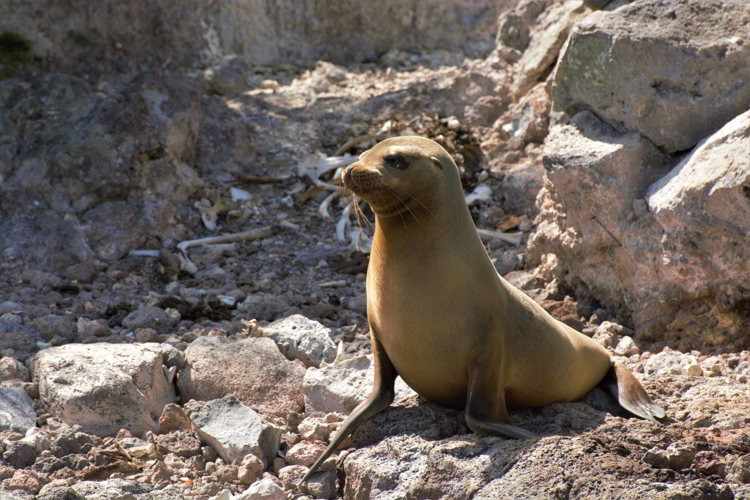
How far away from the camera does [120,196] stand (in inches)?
285

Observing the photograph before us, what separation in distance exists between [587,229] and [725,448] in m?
2.27

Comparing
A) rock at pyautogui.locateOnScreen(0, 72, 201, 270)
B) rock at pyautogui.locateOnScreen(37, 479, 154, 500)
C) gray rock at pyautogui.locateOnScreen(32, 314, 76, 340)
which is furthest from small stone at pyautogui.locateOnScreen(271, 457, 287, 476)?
rock at pyautogui.locateOnScreen(0, 72, 201, 270)

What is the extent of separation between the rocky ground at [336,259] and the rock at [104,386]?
1 cm

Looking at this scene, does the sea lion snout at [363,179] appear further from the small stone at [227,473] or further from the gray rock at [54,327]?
the gray rock at [54,327]

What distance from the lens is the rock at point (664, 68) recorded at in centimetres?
549

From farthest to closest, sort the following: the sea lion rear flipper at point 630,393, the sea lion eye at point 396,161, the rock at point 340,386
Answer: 1. the rock at point 340,386
2. the sea lion rear flipper at point 630,393
3. the sea lion eye at point 396,161

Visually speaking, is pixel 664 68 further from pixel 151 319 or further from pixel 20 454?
pixel 20 454

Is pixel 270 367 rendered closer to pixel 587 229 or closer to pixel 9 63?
pixel 587 229

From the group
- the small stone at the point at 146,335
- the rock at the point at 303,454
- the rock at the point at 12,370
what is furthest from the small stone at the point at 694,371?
the rock at the point at 12,370

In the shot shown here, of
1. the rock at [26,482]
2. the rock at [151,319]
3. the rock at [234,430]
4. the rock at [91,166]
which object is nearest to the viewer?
the rock at [26,482]

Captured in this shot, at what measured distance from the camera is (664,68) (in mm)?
5605

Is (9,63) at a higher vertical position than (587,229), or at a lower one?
higher

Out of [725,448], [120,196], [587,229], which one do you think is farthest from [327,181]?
[725,448]

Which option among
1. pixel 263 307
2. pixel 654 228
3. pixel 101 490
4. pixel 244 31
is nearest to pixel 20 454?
pixel 101 490
